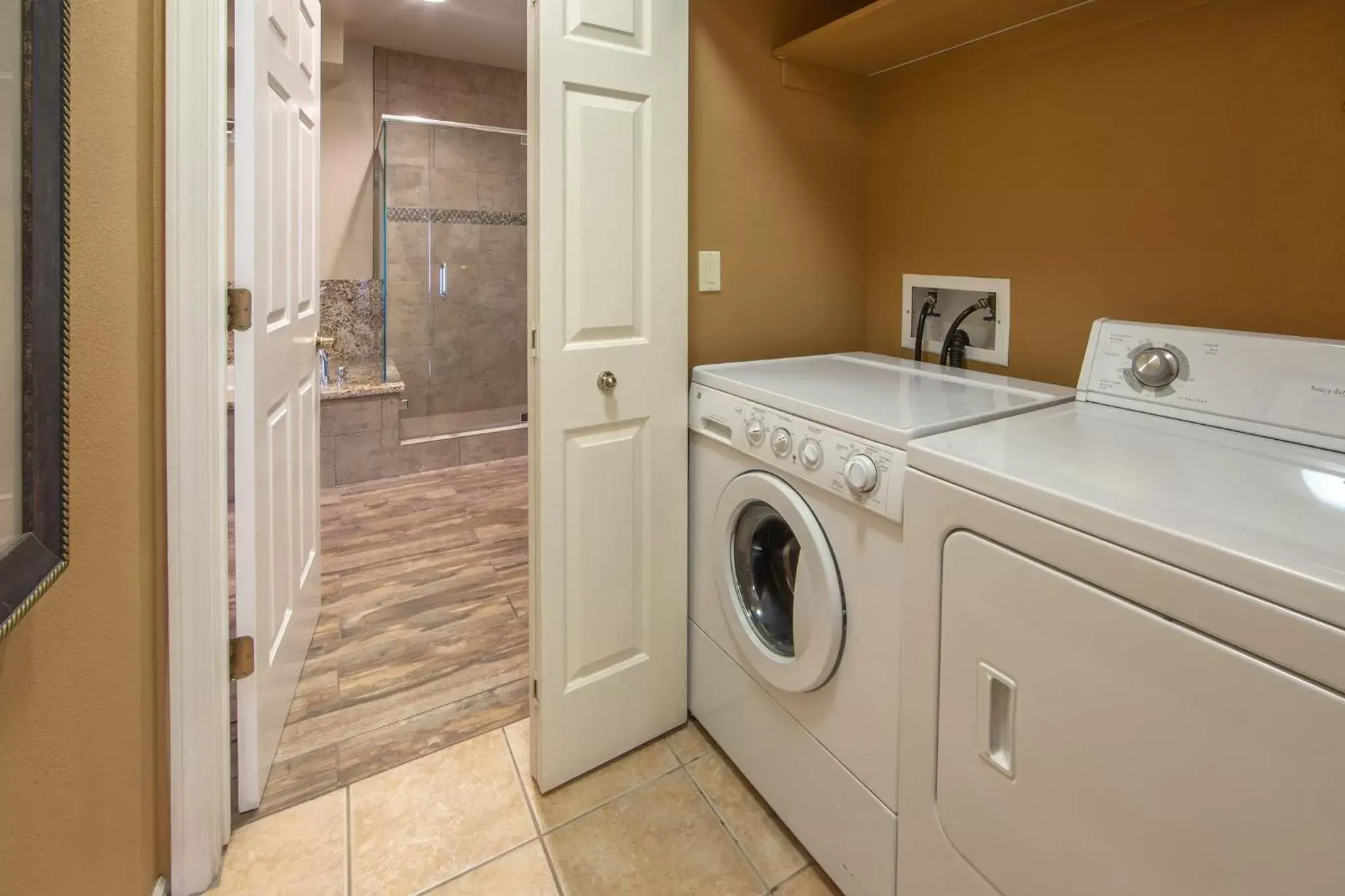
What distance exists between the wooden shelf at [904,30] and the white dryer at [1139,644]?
2.90 feet

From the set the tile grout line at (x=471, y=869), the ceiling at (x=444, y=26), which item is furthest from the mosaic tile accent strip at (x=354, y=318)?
the tile grout line at (x=471, y=869)

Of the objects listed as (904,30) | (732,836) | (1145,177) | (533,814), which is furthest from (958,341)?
(533,814)

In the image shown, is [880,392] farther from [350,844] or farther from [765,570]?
[350,844]

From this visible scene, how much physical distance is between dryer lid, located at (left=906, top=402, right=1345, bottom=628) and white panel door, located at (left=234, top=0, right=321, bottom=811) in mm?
1341

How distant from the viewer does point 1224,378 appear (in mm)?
1194

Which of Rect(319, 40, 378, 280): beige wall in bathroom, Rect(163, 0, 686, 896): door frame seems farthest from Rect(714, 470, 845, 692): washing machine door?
Rect(319, 40, 378, 280): beige wall in bathroom

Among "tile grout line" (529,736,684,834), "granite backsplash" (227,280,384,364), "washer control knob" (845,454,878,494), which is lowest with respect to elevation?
"tile grout line" (529,736,684,834)

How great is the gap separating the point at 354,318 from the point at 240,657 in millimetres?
3113

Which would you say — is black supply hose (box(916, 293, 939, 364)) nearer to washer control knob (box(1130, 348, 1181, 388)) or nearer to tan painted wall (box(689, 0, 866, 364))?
tan painted wall (box(689, 0, 866, 364))

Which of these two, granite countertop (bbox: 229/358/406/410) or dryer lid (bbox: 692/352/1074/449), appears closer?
dryer lid (bbox: 692/352/1074/449)

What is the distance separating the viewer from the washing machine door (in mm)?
1266

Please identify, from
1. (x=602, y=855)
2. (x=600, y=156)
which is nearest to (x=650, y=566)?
(x=602, y=855)

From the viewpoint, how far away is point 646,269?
5.21 ft

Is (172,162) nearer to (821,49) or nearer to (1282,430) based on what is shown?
(821,49)
